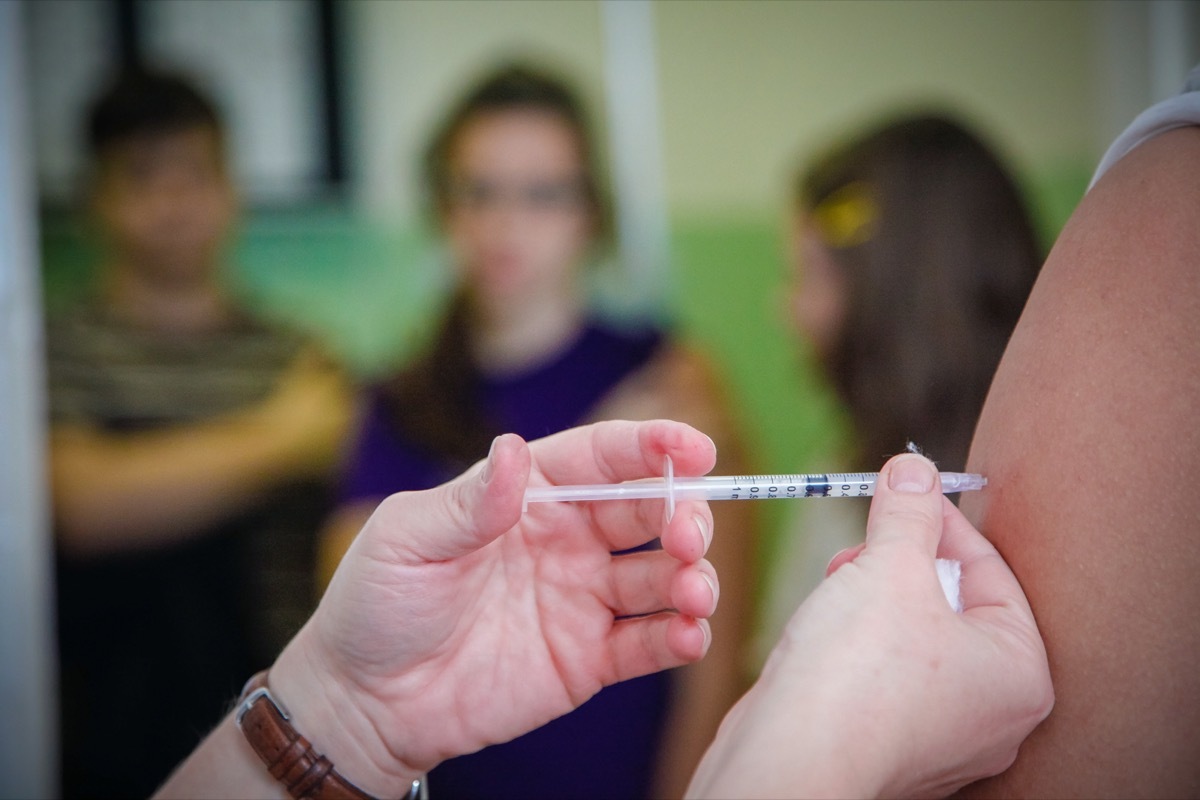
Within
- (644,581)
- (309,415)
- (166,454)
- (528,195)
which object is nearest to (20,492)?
(166,454)

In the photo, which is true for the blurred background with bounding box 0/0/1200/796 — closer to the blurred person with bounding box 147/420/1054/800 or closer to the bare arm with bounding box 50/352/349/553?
the bare arm with bounding box 50/352/349/553

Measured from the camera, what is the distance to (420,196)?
1.99 metres

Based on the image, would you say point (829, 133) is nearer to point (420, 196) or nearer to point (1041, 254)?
point (1041, 254)

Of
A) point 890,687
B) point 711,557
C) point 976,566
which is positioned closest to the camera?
point 890,687

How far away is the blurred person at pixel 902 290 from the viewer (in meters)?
1.05

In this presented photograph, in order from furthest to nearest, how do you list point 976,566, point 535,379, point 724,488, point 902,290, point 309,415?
point 309,415
point 535,379
point 902,290
point 724,488
point 976,566

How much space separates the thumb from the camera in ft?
1.96

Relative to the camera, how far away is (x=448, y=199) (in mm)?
1951

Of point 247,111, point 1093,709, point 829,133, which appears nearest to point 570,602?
point 1093,709

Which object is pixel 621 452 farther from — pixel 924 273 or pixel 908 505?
pixel 924 273

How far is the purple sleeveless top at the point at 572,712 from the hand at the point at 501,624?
731 mm

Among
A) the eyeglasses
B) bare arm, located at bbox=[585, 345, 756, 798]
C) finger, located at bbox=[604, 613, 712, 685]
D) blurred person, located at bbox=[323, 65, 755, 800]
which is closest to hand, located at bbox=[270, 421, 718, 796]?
finger, located at bbox=[604, 613, 712, 685]

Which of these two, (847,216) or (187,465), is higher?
(847,216)

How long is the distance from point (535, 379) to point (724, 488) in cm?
105
